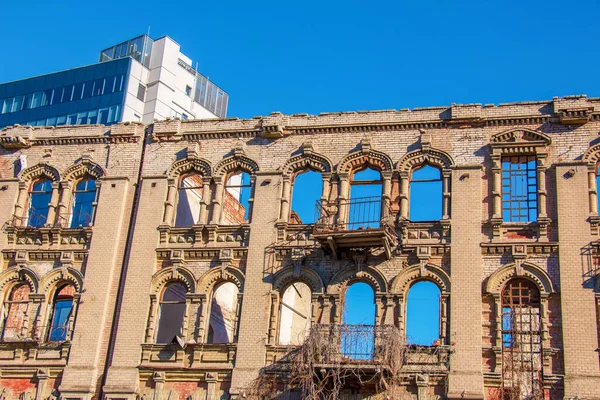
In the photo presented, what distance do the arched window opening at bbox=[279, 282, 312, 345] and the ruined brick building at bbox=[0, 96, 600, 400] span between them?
284 cm

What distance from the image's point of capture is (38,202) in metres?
46.2

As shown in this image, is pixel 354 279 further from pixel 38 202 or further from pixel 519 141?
pixel 38 202

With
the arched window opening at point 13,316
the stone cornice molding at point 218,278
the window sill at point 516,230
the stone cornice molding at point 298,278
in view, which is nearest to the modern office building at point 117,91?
the arched window opening at point 13,316

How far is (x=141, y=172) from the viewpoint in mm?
32562

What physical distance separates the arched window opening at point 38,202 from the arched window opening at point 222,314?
6737 mm

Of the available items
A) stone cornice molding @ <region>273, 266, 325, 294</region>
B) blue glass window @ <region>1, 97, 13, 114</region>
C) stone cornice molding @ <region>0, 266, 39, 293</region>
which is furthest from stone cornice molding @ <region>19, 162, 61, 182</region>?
blue glass window @ <region>1, 97, 13, 114</region>

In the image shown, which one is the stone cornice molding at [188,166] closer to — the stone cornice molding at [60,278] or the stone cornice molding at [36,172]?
the stone cornice molding at [60,278]

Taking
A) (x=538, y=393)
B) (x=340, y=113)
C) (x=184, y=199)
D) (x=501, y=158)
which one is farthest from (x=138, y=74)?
(x=538, y=393)

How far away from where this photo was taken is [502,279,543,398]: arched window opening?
87.0ft

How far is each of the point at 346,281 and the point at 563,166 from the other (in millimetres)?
7317

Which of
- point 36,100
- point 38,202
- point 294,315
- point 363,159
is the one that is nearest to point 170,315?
point 294,315

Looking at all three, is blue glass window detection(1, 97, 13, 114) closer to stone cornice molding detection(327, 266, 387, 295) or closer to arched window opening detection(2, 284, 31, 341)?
arched window opening detection(2, 284, 31, 341)

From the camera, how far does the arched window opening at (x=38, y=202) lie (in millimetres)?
33844

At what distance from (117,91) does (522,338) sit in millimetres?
41437
